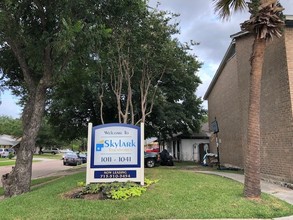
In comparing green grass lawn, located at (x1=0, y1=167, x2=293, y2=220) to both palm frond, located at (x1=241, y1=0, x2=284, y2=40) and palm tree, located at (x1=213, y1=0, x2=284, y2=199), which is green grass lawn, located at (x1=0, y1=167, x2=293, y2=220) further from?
palm frond, located at (x1=241, y1=0, x2=284, y2=40)

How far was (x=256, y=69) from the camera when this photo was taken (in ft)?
31.9

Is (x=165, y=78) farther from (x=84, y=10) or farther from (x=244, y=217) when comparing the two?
(x=244, y=217)

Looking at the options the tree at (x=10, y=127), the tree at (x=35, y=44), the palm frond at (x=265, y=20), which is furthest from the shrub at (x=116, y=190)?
the tree at (x=10, y=127)

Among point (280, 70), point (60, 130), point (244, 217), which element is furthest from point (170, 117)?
point (244, 217)

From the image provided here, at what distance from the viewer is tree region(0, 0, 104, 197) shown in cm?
1177

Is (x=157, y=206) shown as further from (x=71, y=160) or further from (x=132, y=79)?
(x=71, y=160)

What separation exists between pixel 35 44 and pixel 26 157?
4.31 metres

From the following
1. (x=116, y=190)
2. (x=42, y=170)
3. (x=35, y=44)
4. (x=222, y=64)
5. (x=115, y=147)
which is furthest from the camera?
(x=42, y=170)

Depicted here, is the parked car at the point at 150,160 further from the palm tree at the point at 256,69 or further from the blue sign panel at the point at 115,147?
the palm tree at the point at 256,69

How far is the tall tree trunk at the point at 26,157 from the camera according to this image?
40.0ft

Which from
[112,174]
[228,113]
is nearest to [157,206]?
[112,174]

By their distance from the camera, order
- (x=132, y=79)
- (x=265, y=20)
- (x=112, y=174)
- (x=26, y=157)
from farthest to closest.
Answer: (x=132, y=79) → (x=26, y=157) → (x=112, y=174) → (x=265, y=20)

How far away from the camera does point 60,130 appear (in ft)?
98.2

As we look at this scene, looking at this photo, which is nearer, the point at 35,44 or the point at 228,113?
the point at 35,44
